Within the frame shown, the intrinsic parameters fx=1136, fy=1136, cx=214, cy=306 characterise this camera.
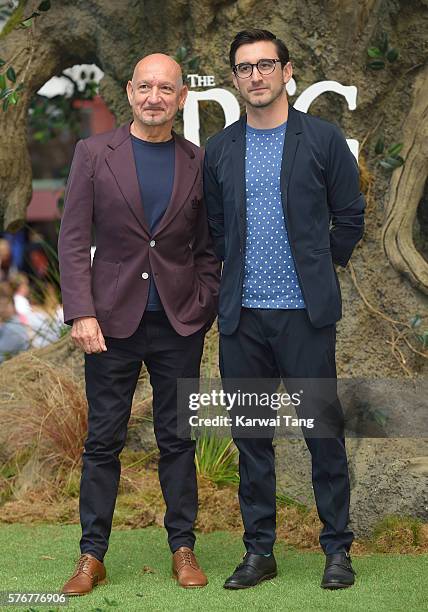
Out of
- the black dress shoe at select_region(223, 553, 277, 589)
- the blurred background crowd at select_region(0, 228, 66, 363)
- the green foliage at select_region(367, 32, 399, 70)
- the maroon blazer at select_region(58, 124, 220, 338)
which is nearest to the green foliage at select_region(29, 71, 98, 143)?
the blurred background crowd at select_region(0, 228, 66, 363)

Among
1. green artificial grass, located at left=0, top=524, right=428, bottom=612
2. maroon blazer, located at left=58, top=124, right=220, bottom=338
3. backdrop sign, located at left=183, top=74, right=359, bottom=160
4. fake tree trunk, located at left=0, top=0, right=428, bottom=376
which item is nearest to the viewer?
green artificial grass, located at left=0, top=524, right=428, bottom=612

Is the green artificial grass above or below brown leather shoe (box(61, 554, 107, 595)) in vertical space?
below

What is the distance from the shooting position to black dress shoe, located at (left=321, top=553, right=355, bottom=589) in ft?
15.6

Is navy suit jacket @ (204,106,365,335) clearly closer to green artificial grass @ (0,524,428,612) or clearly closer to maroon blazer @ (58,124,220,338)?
maroon blazer @ (58,124,220,338)

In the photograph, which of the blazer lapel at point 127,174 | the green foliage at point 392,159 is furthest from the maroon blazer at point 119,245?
the green foliage at point 392,159

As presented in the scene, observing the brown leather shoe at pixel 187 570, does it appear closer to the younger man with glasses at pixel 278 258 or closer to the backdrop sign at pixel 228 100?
the younger man with glasses at pixel 278 258

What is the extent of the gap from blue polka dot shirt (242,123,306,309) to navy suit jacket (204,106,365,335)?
0.12ft

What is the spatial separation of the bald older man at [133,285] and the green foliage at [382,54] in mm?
2215

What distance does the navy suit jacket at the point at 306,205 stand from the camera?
15.4ft

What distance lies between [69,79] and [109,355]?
4806 mm

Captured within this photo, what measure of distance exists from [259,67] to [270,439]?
1.59 metres

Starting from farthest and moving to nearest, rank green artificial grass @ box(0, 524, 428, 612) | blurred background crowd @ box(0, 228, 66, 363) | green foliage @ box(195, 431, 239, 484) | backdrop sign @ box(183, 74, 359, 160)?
blurred background crowd @ box(0, 228, 66, 363) → backdrop sign @ box(183, 74, 359, 160) → green foliage @ box(195, 431, 239, 484) → green artificial grass @ box(0, 524, 428, 612)

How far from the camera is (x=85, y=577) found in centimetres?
475

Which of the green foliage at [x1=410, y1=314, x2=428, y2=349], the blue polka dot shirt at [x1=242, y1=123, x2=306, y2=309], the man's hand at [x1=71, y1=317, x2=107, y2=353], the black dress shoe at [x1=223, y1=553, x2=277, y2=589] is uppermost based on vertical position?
the blue polka dot shirt at [x1=242, y1=123, x2=306, y2=309]
